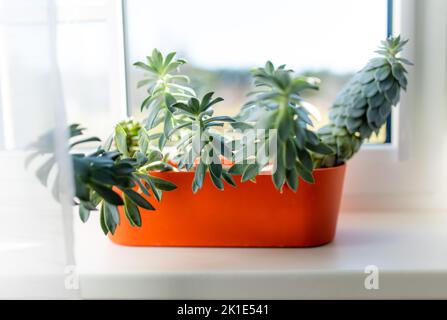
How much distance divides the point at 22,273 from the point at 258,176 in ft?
1.16

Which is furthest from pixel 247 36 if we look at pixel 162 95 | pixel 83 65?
pixel 83 65

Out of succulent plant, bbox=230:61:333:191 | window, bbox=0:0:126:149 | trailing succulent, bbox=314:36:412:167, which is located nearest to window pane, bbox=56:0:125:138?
window, bbox=0:0:126:149

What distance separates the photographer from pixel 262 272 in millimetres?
790

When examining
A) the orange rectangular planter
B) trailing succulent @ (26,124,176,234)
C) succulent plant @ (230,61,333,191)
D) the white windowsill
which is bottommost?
the white windowsill

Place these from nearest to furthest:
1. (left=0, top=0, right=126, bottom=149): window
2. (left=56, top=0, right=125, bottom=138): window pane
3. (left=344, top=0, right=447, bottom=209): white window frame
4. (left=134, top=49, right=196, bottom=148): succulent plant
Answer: (left=0, top=0, right=126, bottom=149): window
(left=56, top=0, right=125, bottom=138): window pane
(left=134, top=49, right=196, bottom=148): succulent plant
(left=344, top=0, right=447, bottom=209): white window frame

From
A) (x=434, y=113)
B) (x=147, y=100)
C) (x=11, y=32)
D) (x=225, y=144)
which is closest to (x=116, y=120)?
(x=147, y=100)

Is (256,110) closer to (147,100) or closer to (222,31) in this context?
(147,100)

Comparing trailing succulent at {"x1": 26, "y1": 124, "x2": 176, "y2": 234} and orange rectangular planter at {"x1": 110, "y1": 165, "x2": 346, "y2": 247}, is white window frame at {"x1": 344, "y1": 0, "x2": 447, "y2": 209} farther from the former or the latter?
trailing succulent at {"x1": 26, "y1": 124, "x2": 176, "y2": 234}

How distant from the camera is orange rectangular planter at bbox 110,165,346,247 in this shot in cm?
85

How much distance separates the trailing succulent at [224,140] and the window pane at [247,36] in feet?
0.54

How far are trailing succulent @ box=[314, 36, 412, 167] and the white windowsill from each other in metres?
0.16

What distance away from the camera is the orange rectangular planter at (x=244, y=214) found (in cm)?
85

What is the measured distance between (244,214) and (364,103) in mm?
250

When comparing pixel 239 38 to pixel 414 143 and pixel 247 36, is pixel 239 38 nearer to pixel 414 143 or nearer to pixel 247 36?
pixel 247 36
